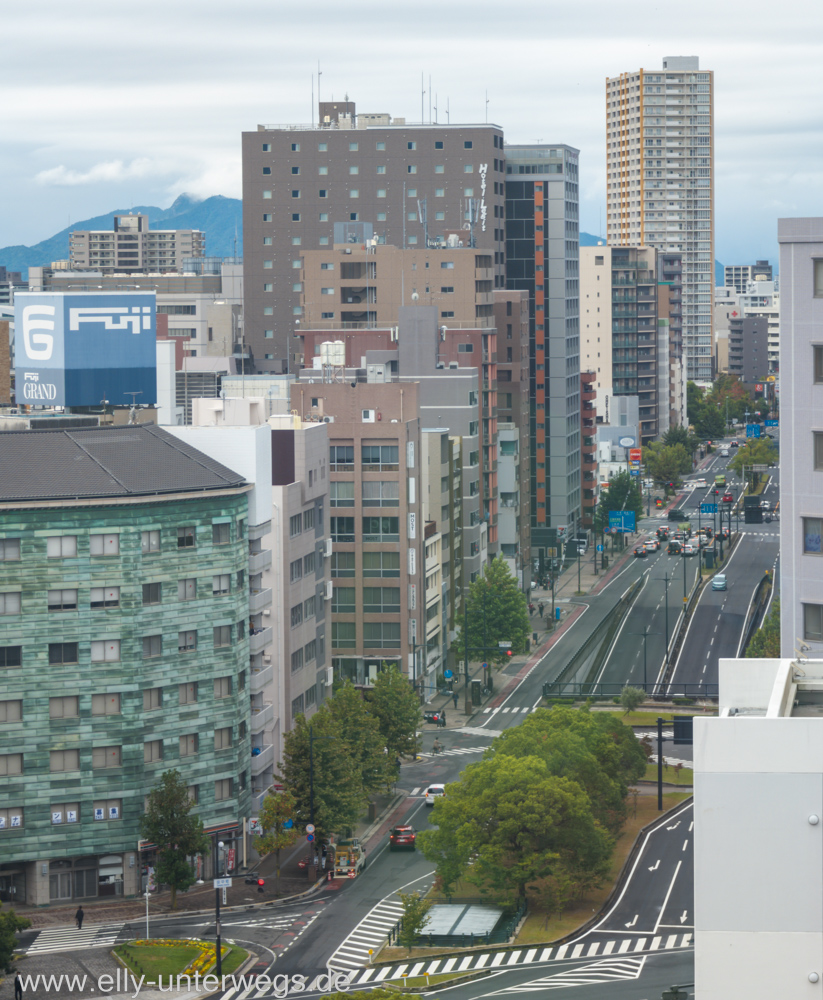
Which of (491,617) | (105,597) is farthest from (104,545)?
(491,617)

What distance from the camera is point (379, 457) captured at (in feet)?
441

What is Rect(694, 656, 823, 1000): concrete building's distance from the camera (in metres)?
26.1

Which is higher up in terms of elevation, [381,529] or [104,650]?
[381,529]

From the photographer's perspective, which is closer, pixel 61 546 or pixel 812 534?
pixel 812 534

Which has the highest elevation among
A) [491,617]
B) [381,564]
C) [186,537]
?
[186,537]

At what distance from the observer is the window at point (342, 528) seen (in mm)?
134750

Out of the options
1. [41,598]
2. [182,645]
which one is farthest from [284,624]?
[41,598]

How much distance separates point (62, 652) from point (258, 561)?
51.6ft

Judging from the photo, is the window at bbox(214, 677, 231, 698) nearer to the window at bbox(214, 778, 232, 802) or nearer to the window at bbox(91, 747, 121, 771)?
the window at bbox(214, 778, 232, 802)

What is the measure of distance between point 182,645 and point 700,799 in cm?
6954

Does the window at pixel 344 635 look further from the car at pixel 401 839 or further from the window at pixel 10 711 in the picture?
the window at pixel 10 711

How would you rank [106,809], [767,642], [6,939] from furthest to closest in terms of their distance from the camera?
[767,642]
[106,809]
[6,939]

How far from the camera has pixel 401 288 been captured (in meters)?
184

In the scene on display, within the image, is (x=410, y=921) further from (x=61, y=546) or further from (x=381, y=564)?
(x=381, y=564)
